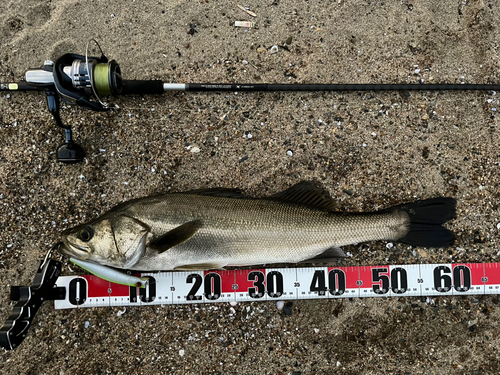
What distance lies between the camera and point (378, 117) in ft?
9.29

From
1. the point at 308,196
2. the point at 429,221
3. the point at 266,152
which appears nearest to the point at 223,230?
the point at 308,196

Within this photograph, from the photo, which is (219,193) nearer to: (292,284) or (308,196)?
(308,196)

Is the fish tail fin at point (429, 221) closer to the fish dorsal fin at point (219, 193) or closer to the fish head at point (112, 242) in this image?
the fish dorsal fin at point (219, 193)

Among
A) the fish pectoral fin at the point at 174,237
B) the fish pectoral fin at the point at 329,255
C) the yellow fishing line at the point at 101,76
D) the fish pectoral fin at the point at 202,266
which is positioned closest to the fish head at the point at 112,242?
the fish pectoral fin at the point at 174,237

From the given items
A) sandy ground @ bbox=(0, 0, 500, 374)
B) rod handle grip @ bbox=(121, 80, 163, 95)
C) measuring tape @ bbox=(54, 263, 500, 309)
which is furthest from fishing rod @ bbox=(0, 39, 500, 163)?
measuring tape @ bbox=(54, 263, 500, 309)

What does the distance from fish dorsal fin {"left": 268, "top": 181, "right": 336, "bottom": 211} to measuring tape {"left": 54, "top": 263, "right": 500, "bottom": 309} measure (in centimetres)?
62

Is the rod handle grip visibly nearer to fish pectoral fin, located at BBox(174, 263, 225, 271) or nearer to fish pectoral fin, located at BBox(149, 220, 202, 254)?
fish pectoral fin, located at BBox(149, 220, 202, 254)

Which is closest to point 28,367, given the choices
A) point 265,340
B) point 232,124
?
point 265,340

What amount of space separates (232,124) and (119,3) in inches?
59.8

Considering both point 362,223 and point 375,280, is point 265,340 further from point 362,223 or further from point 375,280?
point 362,223

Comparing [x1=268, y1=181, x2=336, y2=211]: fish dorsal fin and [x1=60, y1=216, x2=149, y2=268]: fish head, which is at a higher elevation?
[x1=268, y1=181, x2=336, y2=211]: fish dorsal fin

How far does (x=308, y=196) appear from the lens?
2.50 meters

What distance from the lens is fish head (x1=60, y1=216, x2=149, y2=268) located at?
2230 millimetres

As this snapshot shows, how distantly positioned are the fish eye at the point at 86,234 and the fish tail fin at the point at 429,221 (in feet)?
7.48
